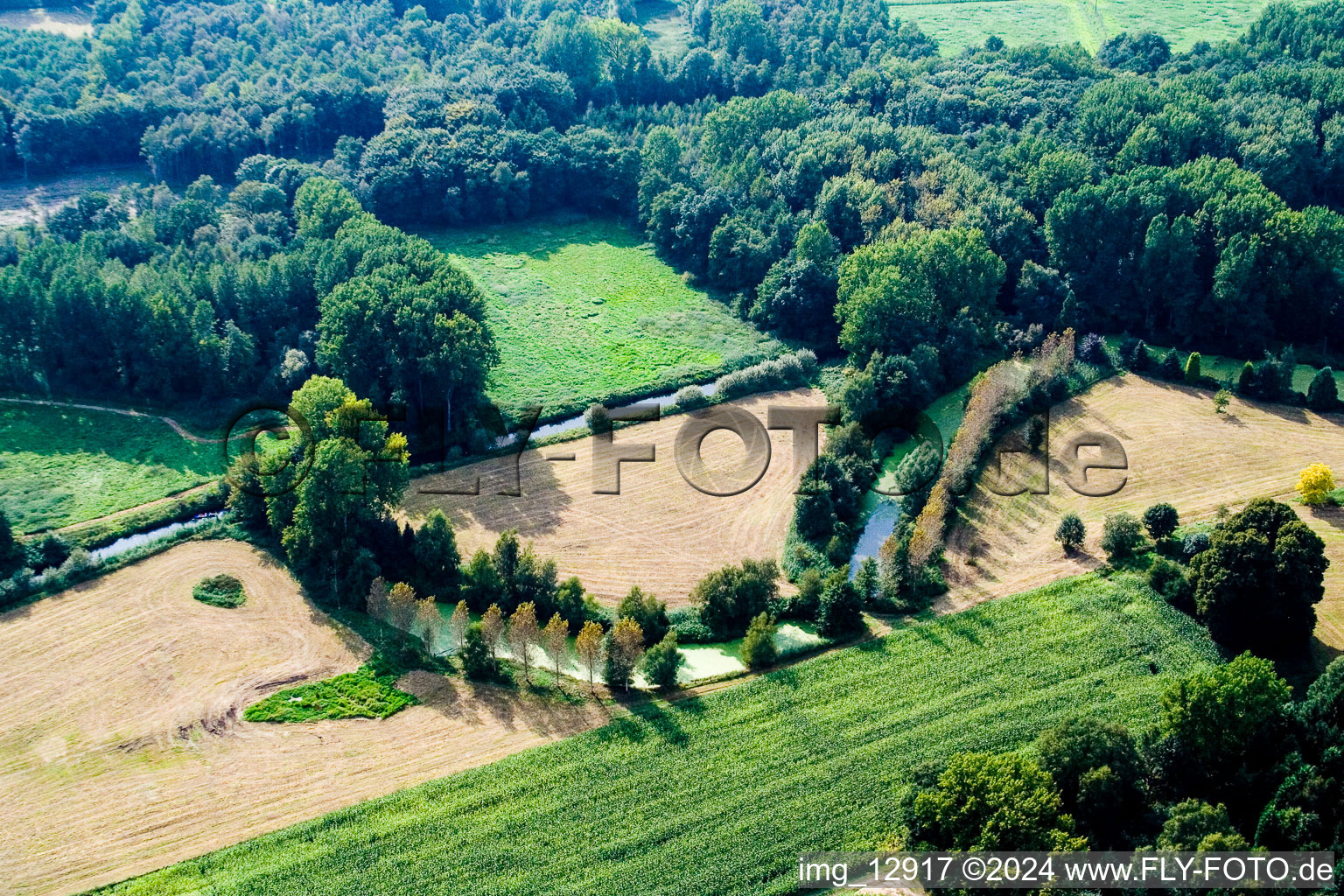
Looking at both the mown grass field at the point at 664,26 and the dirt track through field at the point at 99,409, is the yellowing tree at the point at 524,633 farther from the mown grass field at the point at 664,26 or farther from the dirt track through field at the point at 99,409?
the mown grass field at the point at 664,26

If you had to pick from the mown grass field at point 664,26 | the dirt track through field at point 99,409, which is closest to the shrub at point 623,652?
the dirt track through field at point 99,409

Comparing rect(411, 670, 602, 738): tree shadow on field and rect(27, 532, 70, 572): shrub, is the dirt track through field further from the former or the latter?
rect(411, 670, 602, 738): tree shadow on field

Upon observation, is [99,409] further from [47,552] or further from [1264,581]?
[1264,581]

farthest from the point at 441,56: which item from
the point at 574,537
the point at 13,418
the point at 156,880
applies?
the point at 156,880

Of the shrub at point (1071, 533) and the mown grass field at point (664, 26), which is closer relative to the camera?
the shrub at point (1071, 533)

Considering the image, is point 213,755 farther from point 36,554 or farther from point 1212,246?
point 1212,246

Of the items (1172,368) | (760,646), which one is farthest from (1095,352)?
(760,646)
